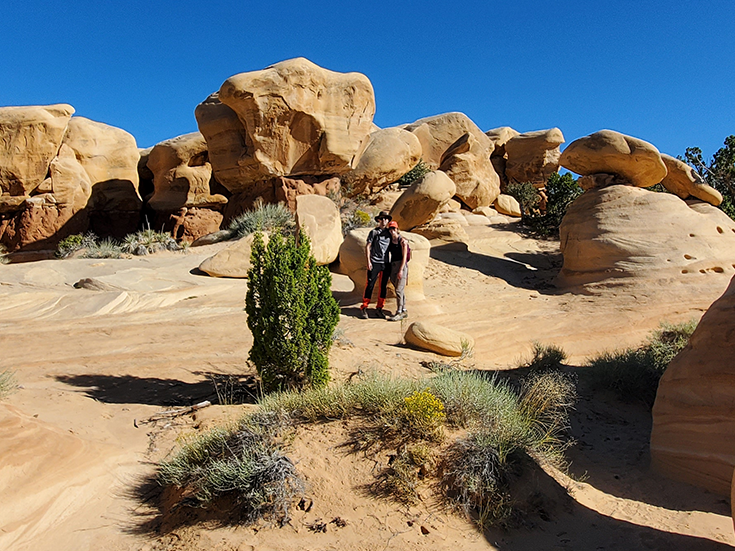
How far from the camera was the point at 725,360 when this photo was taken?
14.4 feet

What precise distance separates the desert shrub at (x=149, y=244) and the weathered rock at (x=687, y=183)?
1314cm

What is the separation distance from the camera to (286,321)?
19.4 feet

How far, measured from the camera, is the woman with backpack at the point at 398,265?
9406mm

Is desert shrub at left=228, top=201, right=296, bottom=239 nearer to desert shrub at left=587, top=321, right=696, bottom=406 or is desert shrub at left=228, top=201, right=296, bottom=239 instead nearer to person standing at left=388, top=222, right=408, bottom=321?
person standing at left=388, top=222, right=408, bottom=321

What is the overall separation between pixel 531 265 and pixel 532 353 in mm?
7189

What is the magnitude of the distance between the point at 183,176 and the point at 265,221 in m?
5.58

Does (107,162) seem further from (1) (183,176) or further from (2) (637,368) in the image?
(2) (637,368)

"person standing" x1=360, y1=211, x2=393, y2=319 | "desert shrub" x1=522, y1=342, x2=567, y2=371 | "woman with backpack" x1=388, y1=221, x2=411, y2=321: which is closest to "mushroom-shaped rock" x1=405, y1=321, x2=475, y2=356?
"desert shrub" x1=522, y1=342, x2=567, y2=371

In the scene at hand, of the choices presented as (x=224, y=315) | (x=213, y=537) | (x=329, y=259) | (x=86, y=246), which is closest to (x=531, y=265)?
(x=329, y=259)

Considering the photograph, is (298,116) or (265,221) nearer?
(265,221)

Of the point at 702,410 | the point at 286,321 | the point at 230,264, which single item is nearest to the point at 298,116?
the point at 230,264

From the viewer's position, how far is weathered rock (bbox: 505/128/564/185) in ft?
82.0

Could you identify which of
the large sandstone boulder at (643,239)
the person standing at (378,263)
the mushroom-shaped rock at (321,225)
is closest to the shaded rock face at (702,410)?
the person standing at (378,263)

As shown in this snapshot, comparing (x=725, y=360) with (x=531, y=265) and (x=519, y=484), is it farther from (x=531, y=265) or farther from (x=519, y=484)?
(x=531, y=265)
